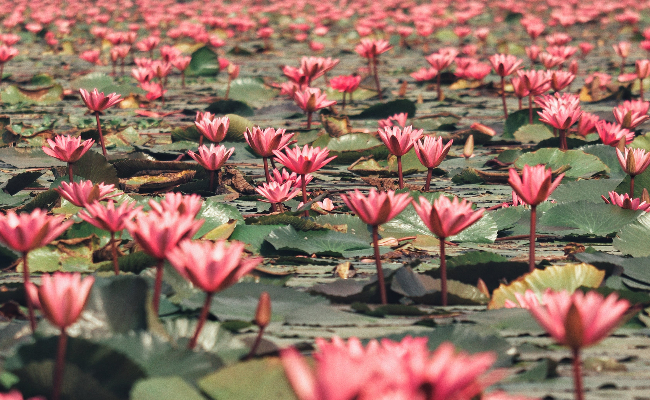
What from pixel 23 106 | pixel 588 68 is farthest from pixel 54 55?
pixel 588 68

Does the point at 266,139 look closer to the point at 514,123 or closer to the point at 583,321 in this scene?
the point at 583,321

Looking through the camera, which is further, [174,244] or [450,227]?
[450,227]

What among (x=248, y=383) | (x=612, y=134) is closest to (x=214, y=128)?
(x=612, y=134)

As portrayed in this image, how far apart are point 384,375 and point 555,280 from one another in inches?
36.9

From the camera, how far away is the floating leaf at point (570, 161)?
305 centimetres

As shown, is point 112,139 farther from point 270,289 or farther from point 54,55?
point 54,55

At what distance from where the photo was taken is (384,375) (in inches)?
31.3

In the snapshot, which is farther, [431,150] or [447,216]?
[431,150]

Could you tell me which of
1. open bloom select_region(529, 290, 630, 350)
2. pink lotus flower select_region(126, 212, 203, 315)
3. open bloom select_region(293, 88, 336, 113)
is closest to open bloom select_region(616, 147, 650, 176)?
open bloom select_region(529, 290, 630, 350)

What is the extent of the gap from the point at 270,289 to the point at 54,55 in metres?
7.26

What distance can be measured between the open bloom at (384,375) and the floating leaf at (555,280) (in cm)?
77

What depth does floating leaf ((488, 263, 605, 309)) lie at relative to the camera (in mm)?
1583

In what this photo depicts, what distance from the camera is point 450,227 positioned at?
147 centimetres

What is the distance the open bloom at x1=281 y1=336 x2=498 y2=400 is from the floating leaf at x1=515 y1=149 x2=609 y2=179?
95.3 inches
